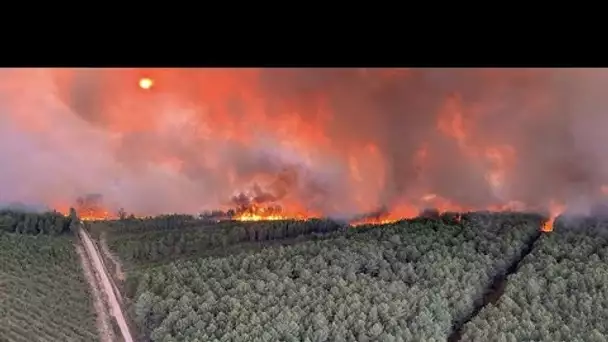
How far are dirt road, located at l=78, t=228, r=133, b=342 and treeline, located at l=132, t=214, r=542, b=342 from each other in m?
0.21

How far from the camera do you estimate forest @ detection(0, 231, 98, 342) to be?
1023 cm

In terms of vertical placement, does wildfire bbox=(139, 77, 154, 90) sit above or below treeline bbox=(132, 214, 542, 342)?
above

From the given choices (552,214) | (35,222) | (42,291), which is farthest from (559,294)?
(35,222)

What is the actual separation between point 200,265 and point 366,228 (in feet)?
7.66

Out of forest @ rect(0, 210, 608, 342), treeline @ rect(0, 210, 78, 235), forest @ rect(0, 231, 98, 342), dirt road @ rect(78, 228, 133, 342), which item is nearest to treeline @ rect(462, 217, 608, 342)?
forest @ rect(0, 210, 608, 342)

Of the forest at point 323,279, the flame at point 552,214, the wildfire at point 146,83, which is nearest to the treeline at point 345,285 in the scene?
the forest at point 323,279

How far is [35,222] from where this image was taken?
37.8 feet

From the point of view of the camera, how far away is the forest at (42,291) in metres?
10.2

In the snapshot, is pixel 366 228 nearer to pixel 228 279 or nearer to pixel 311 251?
pixel 311 251

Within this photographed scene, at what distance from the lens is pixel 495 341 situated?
417 inches

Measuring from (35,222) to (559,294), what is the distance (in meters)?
7.11

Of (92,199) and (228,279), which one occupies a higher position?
(92,199)

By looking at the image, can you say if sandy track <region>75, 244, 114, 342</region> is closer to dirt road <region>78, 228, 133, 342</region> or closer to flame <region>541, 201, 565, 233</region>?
dirt road <region>78, 228, 133, 342</region>
